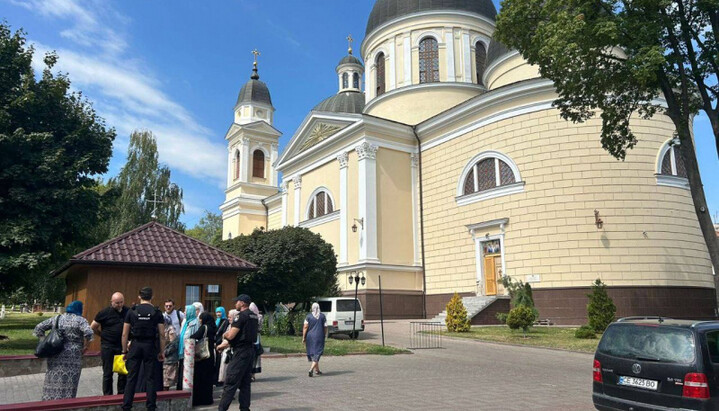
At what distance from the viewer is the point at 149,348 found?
7.32 meters

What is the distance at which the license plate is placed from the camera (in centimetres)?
645

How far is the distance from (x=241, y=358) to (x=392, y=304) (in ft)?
68.0

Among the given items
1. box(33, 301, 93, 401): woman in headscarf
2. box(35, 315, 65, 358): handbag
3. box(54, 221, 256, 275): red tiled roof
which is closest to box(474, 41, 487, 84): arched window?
box(54, 221, 256, 275): red tiled roof

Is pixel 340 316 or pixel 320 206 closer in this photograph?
pixel 340 316

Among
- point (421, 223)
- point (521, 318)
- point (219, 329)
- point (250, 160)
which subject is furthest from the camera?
point (250, 160)

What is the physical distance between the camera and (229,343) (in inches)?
292

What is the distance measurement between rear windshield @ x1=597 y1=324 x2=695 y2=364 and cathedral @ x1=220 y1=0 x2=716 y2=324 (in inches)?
624

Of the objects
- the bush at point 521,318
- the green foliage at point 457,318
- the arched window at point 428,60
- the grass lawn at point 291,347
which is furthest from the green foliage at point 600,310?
the arched window at point 428,60

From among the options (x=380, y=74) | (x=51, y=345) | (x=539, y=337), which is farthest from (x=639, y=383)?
(x=380, y=74)

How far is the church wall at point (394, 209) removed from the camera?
28.7 m

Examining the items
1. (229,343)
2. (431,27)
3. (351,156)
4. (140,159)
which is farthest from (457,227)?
(140,159)

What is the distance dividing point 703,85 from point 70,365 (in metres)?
15.6

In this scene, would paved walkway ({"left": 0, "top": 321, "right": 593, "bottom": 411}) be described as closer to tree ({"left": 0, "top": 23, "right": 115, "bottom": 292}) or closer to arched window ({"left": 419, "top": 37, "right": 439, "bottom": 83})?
tree ({"left": 0, "top": 23, "right": 115, "bottom": 292})

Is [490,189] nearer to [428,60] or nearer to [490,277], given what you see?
[490,277]
